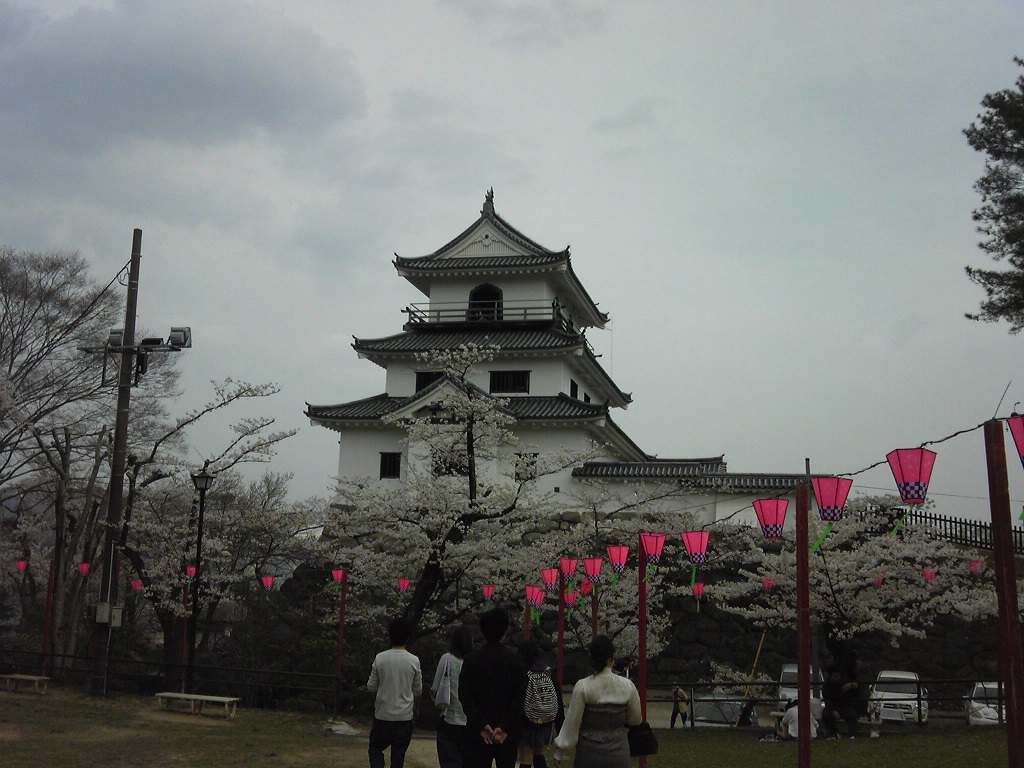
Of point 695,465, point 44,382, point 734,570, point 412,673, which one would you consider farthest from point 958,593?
point 44,382

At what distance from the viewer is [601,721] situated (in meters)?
5.96

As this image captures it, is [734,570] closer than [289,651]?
No

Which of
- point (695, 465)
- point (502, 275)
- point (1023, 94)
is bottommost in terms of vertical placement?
point (695, 465)

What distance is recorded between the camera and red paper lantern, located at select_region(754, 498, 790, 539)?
1311 centimetres

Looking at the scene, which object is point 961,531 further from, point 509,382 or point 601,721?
point 601,721

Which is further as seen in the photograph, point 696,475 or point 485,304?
point 485,304

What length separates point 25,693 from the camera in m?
17.6

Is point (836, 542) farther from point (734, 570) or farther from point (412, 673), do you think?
point (412, 673)

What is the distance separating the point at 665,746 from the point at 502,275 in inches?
902

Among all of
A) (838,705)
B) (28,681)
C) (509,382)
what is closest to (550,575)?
(838,705)

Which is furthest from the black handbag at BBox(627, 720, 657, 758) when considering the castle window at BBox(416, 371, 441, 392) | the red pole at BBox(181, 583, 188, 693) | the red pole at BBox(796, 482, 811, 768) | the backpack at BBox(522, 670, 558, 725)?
the castle window at BBox(416, 371, 441, 392)

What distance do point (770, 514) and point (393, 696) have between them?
7450mm

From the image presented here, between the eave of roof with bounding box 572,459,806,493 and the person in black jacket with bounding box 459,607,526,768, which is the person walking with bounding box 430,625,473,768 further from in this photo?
the eave of roof with bounding box 572,459,806,493

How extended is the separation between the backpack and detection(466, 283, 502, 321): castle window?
28.6m
